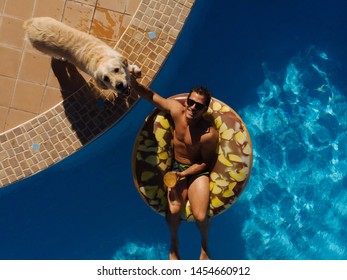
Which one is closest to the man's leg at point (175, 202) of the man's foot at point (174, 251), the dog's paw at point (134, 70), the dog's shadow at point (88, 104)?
the man's foot at point (174, 251)

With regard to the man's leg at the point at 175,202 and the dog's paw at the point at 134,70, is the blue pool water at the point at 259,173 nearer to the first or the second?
the man's leg at the point at 175,202

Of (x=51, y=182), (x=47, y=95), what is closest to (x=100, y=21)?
(x=47, y=95)

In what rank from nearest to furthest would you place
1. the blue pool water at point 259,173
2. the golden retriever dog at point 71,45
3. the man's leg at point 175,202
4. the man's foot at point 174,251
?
1. the golden retriever dog at point 71,45
2. the man's leg at point 175,202
3. the man's foot at point 174,251
4. the blue pool water at point 259,173

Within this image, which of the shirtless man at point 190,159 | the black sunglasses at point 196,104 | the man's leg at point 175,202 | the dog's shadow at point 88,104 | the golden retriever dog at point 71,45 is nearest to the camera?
the golden retriever dog at point 71,45

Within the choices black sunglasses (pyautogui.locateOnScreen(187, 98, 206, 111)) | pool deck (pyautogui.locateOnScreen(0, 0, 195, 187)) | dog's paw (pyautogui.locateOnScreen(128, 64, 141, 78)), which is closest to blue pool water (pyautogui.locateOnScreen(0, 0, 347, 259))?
pool deck (pyautogui.locateOnScreen(0, 0, 195, 187))

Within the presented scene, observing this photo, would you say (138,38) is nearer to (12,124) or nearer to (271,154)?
(12,124)

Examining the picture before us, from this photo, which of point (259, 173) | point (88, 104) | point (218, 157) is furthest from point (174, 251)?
point (88, 104)
